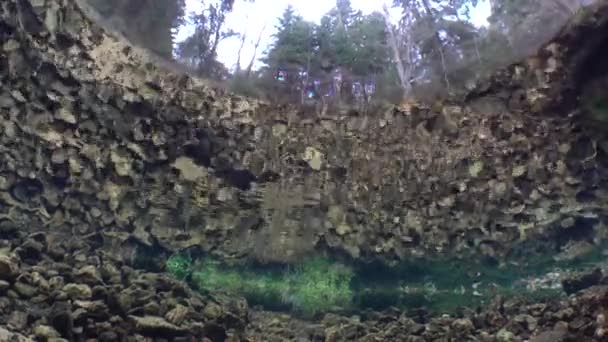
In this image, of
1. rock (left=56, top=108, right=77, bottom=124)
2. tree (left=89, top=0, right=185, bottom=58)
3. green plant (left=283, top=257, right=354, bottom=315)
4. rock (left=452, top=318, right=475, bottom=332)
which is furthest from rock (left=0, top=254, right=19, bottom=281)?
rock (left=452, top=318, right=475, bottom=332)

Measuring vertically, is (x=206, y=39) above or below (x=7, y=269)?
above

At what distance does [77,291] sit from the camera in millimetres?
4262

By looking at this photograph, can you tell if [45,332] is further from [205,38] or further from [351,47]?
[351,47]

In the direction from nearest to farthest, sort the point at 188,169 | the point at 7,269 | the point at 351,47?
the point at 7,269 < the point at 351,47 < the point at 188,169

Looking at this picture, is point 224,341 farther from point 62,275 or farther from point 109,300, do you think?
point 62,275

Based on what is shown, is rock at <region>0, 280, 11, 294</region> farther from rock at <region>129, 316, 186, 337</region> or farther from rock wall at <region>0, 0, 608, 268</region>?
rock wall at <region>0, 0, 608, 268</region>

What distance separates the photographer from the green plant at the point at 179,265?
6.04 m

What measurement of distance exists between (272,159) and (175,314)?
2260mm

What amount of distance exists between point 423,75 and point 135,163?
315cm

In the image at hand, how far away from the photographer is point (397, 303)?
6309mm

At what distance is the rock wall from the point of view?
526 cm

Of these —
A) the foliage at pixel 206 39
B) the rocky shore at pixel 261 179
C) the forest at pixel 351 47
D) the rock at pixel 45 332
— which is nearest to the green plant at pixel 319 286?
the rocky shore at pixel 261 179

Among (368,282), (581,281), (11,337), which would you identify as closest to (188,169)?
(368,282)

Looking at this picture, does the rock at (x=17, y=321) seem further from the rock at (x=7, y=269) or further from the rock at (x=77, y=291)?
the rock at (x=77, y=291)
